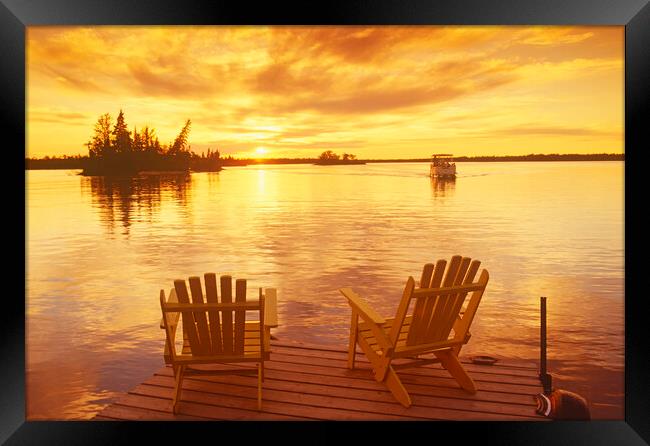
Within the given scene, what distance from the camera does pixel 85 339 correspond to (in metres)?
10.3

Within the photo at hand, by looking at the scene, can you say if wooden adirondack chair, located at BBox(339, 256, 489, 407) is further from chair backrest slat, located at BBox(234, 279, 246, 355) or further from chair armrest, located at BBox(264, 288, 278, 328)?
chair backrest slat, located at BBox(234, 279, 246, 355)

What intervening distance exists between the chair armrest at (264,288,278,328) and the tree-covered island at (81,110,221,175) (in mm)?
43185

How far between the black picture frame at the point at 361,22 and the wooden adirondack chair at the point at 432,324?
1.33ft

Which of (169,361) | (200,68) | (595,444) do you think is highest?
(200,68)

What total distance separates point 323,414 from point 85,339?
26.0ft

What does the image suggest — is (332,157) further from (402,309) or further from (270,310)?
(402,309)

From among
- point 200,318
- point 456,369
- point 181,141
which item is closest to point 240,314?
point 200,318

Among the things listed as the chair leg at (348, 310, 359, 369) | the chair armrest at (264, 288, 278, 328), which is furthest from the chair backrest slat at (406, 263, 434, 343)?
the chair armrest at (264, 288, 278, 328)

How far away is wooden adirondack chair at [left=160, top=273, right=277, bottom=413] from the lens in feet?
11.4

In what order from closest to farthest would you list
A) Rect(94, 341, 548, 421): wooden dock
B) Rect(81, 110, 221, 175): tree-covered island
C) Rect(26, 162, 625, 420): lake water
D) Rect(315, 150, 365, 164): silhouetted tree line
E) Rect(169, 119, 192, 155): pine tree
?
Rect(94, 341, 548, 421): wooden dock
Rect(26, 162, 625, 420): lake water
Rect(315, 150, 365, 164): silhouetted tree line
Rect(169, 119, 192, 155): pine tree
Rect(81, 110, 221, 175): tree-covered island

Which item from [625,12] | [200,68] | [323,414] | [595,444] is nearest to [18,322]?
[323,414]

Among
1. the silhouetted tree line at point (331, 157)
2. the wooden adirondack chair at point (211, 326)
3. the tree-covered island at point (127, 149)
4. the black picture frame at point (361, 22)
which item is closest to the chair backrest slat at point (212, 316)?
the wooden adirondack chair at point (211, 326)

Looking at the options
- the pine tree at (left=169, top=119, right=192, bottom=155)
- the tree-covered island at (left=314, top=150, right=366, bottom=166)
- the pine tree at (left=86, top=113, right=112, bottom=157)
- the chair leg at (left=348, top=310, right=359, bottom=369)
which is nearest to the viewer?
the chair leg at (left=348, top=310, right=359, bottom=369)

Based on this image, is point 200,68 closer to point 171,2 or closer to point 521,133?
point 521,133
